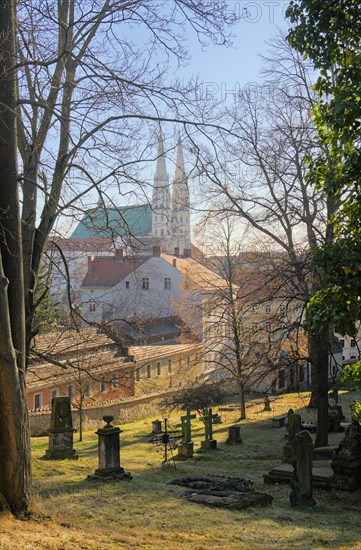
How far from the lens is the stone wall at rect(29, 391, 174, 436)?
23.6 meters

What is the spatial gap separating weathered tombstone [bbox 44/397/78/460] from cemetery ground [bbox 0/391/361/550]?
53 cm

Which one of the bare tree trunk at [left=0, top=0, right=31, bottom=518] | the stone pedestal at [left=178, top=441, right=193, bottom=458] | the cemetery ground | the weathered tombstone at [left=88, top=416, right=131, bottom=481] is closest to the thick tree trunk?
the cemetery ground

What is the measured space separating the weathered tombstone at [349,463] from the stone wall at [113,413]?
14.8m

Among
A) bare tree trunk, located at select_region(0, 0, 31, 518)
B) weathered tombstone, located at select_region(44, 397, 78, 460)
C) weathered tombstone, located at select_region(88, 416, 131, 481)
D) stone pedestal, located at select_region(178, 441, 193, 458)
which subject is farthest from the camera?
stone pedestal, located at select_region(178, 441, 193, 458)

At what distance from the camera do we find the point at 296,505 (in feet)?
34.0

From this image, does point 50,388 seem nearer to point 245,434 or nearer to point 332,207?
point 245,434

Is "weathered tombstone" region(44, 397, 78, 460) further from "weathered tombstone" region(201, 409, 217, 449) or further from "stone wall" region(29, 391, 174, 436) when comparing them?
"stone wall" region(29, 391, 174, 436)

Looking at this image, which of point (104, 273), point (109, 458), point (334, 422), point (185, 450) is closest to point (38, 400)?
point (185, 450)

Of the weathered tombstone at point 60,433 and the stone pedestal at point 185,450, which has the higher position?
the weathered tombstone at point 60,433

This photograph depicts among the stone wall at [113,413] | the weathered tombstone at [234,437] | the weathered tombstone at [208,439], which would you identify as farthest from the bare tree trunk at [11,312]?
the stone wall at [113,413]

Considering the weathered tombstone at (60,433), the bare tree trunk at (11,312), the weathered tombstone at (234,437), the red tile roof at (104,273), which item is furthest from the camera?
the red tile roof at (104,273)

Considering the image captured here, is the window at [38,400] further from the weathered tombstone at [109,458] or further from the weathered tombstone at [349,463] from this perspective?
the weathered tombstone at [349,463]

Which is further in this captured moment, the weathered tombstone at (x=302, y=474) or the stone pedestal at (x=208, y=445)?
the stone pedestal at (x=208, y=445)

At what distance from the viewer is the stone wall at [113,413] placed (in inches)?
931
